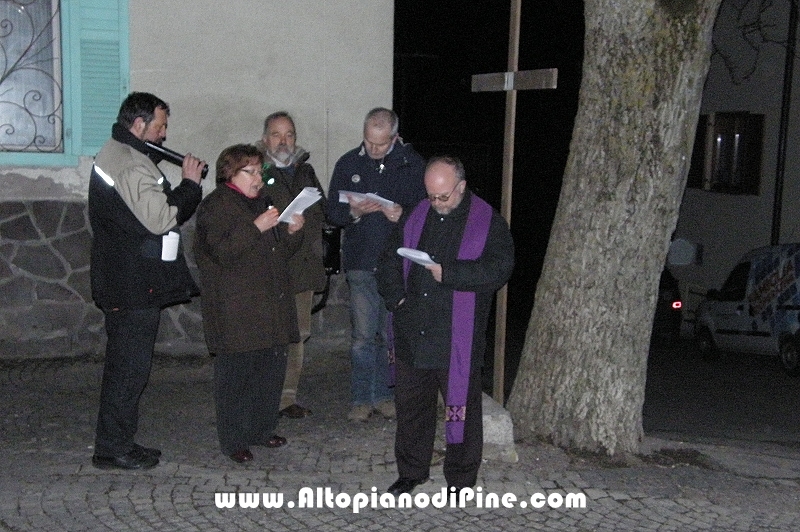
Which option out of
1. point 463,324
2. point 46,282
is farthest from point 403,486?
point 46,282

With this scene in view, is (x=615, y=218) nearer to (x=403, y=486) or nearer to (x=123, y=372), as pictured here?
(x=403, y=486)

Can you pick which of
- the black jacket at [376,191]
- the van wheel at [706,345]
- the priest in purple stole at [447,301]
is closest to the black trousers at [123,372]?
the priest in purple stole at [447,301]

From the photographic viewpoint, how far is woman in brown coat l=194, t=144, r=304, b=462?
5.89 m

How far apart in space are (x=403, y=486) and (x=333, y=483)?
42cm

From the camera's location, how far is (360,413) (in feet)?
23.0

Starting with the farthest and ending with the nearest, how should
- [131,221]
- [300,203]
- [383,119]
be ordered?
[383,119] < [300,203] < [131,221]

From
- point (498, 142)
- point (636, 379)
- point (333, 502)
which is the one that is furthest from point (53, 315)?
point (498, 142)

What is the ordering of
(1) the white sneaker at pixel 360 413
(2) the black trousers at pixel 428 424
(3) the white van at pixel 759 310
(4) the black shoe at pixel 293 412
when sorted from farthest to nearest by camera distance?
(3) the white van at pixel 759 310
(4) the black shoe at pixel 293 412
(1) the white sneaker at pixel 360 413
(2) the black trousers at pixel 428 424

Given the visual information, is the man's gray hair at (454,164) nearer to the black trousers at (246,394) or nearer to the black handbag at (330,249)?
the black trousers at (246,394)

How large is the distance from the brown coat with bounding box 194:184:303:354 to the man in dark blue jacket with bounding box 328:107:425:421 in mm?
792

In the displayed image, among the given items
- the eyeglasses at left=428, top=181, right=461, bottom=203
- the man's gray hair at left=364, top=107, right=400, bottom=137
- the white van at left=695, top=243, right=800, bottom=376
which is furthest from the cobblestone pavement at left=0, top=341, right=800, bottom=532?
the white van at left=695, top=243, right=800, bottom=376

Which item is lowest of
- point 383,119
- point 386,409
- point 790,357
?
point 790,357

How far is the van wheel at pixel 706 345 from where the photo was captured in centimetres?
1636

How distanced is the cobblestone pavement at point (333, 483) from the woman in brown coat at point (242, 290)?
1.17ft
